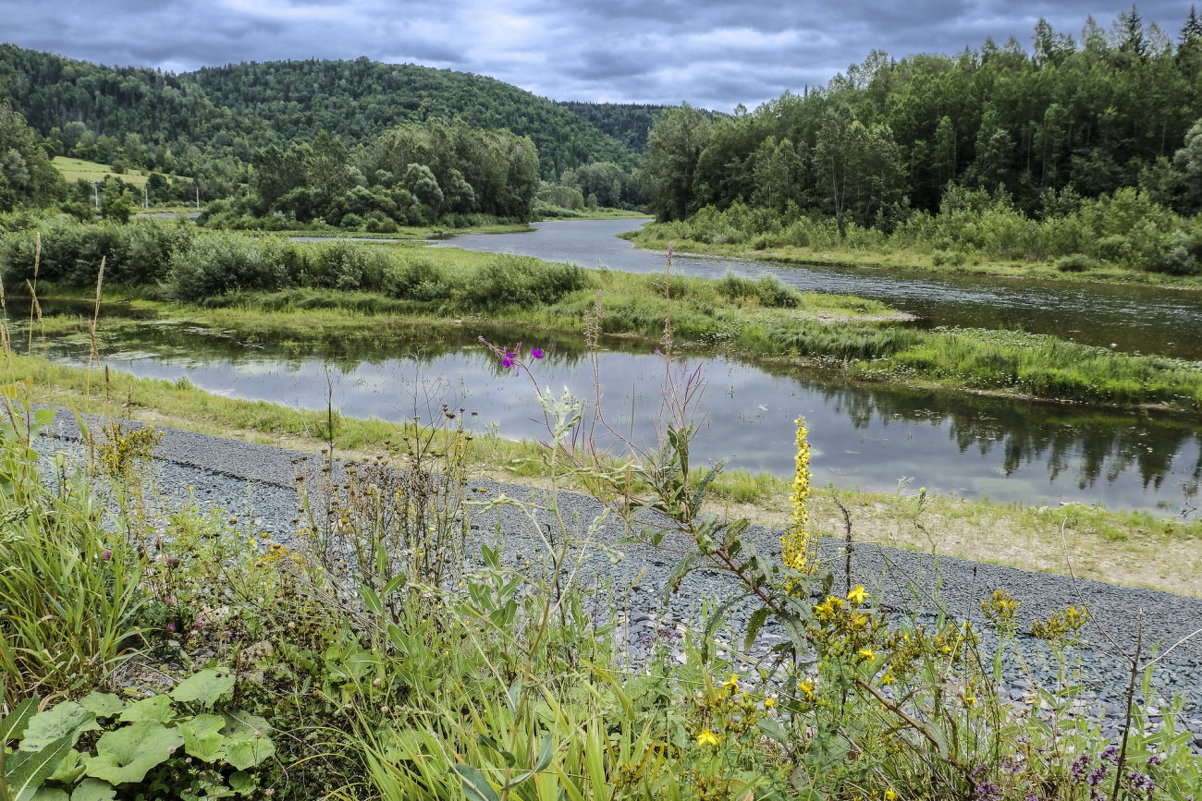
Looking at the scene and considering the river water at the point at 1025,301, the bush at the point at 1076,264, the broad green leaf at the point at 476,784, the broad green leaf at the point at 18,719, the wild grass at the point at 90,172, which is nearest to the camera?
the broad green leaf at the point at 476,784

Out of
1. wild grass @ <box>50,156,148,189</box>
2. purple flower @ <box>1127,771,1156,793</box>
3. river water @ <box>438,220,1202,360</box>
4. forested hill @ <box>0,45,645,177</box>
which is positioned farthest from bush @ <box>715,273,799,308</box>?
forested hill @ <box>0,45,645,177</box>

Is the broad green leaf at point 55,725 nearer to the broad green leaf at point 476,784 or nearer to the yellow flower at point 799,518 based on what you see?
the broad green leaf at point 476,784

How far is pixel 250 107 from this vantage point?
17100cm

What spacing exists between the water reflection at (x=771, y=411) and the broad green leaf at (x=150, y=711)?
20.1ft

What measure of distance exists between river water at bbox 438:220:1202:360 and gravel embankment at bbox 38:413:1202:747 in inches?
704

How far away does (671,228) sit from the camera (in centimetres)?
7031

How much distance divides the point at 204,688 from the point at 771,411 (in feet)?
46.7

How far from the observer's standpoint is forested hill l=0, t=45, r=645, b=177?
140 meters

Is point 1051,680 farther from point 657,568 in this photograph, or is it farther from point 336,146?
point 336,146

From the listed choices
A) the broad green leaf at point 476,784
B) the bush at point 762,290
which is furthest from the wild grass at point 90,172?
the broad green leaf at point 476,784

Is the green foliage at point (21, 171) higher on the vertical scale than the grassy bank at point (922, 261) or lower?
higher

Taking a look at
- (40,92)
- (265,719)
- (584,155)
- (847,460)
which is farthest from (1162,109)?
(40,92)

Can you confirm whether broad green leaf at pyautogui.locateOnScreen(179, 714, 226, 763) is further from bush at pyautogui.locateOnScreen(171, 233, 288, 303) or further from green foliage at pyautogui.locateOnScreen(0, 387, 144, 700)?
bush at pyautogui.locateOnScreen(171, 233, 288, 303)

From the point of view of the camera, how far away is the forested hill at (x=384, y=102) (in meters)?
161
